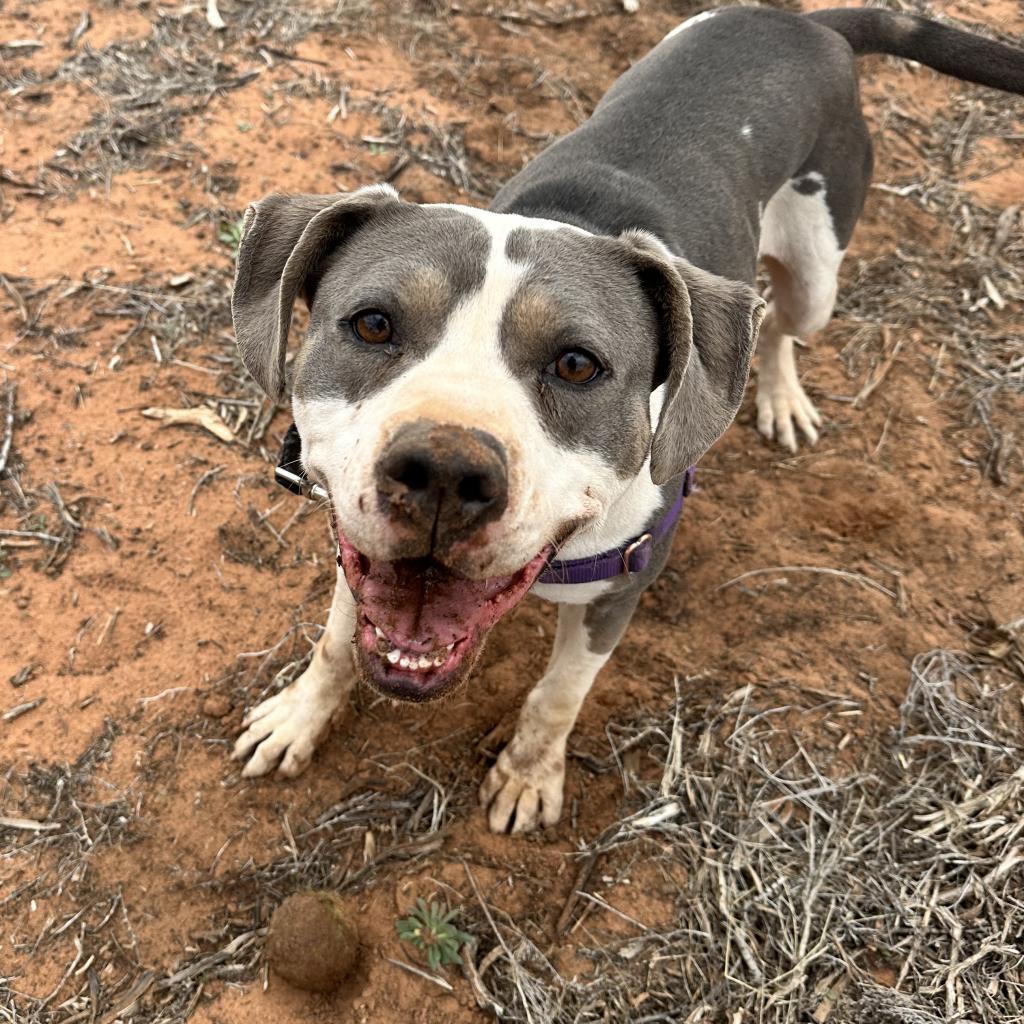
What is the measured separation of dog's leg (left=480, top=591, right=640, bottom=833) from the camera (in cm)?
298

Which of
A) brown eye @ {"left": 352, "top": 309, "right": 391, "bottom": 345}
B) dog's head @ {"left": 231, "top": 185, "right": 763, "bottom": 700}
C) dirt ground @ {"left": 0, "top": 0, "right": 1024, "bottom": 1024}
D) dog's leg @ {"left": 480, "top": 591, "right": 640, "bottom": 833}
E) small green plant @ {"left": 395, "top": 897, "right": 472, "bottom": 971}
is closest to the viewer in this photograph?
dog's head @ {"left": 231, "top": 185, "right": 763, "bottom": 700}

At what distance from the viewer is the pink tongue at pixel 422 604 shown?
6.68ft

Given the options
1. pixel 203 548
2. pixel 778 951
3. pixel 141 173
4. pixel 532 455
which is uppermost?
pixel 532 455

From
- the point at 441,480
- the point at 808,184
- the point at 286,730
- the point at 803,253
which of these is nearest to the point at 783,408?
the point at 803,253

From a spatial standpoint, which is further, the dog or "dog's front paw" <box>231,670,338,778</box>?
"dog's front paw" <box>231,670,338,778</box>

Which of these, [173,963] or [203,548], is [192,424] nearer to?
[203,548]

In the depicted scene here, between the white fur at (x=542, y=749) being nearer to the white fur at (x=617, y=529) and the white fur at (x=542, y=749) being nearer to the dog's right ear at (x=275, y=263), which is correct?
the white fur at (x=617, y=529)

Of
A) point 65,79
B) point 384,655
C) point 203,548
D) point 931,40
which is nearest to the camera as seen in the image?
point 384,655

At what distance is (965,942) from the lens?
296 cm

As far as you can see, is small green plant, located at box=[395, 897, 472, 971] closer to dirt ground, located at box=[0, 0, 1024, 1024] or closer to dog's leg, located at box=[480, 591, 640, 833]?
dirt ground, located at box=[0, 0, 1024, 1024]

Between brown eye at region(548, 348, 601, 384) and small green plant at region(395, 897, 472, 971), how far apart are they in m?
1.77

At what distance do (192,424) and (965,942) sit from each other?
12.0ft

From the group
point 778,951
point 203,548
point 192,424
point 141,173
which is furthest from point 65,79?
point 778,951

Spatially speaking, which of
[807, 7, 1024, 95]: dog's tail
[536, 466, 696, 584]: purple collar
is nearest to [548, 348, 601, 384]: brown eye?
[536, 466, 696, 584]: purple collar
